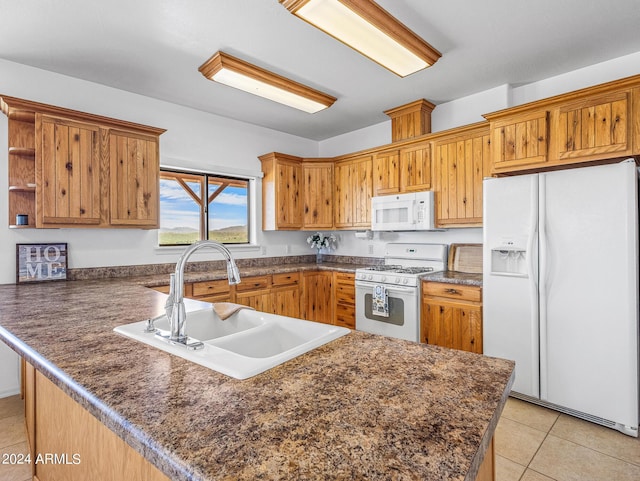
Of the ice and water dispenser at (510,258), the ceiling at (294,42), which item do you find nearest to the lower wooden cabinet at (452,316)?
the ice and water dispenser at (510,258)

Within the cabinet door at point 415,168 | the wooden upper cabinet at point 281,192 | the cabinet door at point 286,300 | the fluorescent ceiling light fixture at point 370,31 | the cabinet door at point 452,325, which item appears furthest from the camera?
the wooden upper cabinet at point 281,192

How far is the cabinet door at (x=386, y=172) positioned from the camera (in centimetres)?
385

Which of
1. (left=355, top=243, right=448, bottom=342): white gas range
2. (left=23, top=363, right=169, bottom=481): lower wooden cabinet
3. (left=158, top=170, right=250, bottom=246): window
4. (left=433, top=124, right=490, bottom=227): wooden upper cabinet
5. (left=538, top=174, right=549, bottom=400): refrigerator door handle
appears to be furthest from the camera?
(left=158, top=170, right=250, bottom=246): window

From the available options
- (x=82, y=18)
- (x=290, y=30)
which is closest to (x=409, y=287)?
(x=290, y=30)

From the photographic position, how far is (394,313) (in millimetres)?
3436

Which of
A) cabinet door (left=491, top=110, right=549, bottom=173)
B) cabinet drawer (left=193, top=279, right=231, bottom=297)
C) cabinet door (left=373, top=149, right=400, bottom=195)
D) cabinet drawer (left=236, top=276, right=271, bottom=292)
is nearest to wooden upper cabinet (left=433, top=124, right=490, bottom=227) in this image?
cabinet door (left=491, top=110, right=549, bottom=173)

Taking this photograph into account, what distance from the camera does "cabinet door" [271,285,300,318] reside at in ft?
12.9

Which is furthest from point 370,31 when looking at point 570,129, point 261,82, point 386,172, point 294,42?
point 386,172

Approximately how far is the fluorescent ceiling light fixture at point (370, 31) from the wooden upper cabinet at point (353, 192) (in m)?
1.50

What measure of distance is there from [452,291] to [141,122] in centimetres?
338

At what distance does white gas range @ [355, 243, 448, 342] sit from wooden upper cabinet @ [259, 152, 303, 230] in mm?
1205

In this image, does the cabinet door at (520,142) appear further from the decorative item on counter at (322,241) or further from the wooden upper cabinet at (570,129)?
the decorative item on counter at (322,241)

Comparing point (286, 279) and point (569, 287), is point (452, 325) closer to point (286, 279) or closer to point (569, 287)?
point (569, 287)

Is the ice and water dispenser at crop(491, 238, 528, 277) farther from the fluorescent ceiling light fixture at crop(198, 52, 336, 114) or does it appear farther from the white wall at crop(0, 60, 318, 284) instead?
the white wall at crop(0, 60, 318, 284)
